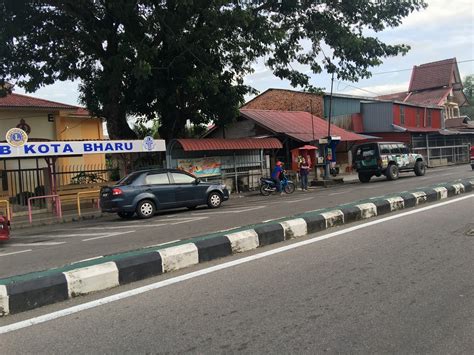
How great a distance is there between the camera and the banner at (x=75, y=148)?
1500 cm

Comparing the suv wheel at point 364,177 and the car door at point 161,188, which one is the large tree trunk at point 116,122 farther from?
the suv wheel at point 364,177

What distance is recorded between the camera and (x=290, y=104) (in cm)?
3772

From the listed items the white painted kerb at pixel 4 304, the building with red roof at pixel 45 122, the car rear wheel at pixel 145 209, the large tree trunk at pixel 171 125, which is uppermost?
the building with red roof at pixel 45 122

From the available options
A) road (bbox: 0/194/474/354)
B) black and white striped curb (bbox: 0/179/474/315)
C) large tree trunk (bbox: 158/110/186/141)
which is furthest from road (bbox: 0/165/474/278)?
large tree trunk (bbox: 158/110/186/141)

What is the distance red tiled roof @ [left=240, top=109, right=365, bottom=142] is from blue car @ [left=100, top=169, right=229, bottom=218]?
40.3 ft

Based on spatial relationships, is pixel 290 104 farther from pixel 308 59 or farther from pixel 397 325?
pixel 397 325

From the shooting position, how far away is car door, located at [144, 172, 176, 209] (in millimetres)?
14648

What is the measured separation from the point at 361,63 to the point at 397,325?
1940cm

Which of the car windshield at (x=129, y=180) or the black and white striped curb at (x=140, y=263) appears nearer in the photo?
the black and white striped curb at (x=140, y=263)

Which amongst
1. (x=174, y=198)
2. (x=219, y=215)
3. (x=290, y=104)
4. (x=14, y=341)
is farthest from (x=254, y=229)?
(x=290, y=104)

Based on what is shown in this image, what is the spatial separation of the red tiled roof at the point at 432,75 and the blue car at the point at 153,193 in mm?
46761

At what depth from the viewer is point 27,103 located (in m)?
25.1

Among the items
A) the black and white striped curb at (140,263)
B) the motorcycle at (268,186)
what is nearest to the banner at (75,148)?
the motorcycle at (268,186)

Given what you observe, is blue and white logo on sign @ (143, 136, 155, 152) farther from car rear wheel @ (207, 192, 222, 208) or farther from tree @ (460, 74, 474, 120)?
tree @ (460, 74, 474, 120)
